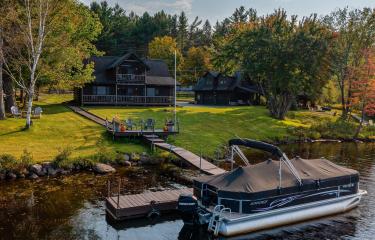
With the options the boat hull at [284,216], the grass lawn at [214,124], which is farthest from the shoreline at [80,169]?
the boat hull at [284,216]

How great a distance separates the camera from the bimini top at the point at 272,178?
21.7 m

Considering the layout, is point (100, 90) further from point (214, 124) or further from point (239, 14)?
point (239, 14)

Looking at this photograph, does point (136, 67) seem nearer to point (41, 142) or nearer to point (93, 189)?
point (41, 142)

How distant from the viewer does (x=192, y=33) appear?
15500 cm

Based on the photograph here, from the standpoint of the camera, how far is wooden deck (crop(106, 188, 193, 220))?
22.3 metres

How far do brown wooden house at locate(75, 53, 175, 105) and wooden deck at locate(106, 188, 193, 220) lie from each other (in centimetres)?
4120

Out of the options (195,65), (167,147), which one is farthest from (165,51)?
(167,147)

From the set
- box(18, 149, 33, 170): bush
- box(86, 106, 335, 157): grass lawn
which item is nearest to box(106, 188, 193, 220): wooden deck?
box(18, 149, 33, 170): bush

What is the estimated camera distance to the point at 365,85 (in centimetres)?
6000

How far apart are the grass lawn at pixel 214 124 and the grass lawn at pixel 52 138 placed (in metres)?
6.48

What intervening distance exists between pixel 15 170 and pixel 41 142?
7.63 meters

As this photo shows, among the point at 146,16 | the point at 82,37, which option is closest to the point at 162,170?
the point at 82,37

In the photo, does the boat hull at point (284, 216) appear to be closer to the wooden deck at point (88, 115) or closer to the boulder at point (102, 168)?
the boulder at point (102, 168)

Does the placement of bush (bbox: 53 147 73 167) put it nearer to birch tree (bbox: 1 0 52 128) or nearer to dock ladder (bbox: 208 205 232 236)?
birch tree (bbox: 1 0 52 128)
